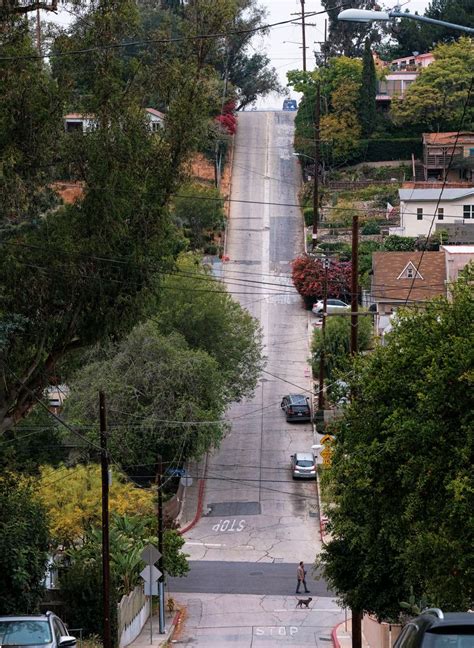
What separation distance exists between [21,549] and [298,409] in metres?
32.8

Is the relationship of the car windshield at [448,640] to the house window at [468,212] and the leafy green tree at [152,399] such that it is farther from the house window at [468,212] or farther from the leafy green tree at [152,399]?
the house window at [468,212]

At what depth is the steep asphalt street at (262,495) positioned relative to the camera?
38.4 metres

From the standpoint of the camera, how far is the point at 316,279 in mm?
74812

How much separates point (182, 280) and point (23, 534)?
3115 centimetres

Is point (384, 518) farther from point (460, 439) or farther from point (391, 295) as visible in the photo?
point (391, 295)

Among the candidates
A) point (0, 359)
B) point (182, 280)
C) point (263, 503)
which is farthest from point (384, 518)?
point (182, 280)

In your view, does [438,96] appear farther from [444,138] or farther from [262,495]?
[262,495]

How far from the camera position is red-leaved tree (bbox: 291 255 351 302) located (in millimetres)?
74750

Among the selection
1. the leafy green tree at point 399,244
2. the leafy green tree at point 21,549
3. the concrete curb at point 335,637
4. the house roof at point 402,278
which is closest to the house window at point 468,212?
the leafy green tree at point 399,244

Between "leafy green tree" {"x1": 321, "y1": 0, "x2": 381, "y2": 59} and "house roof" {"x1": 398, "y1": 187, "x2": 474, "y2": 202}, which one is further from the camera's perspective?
"leafy green tree" {"x1": 321, "y1": 0, "x2": 381, "y2": 59}

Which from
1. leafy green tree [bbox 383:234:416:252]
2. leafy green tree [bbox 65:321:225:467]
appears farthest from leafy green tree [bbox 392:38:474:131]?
leafy green tree [bbox 65:321:225:467]

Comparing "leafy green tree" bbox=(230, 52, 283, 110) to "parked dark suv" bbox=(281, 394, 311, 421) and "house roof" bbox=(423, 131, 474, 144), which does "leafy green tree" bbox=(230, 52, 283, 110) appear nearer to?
"house roof" bbox=(423, 131, 474, 144)

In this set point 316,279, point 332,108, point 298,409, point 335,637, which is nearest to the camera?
point 335,637

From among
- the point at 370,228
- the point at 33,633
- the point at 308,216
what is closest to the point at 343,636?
the point at 33,633
